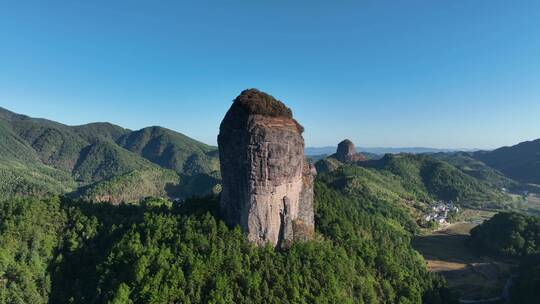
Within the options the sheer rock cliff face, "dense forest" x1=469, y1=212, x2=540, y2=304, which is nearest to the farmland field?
"dense forest" x1=469, y1=212, x2=540, y2=304

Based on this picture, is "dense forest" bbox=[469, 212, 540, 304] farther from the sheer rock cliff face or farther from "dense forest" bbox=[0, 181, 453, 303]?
the sheer rock cliff face

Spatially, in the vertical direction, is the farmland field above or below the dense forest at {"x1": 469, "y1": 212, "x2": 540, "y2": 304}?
below

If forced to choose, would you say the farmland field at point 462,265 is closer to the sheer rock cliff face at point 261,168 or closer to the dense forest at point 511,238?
the dense forest at point 511,238

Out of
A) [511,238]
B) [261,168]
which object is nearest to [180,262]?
[261,168]

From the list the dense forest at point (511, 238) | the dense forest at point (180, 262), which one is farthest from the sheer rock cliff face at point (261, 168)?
the dense forest at point (511, 238)

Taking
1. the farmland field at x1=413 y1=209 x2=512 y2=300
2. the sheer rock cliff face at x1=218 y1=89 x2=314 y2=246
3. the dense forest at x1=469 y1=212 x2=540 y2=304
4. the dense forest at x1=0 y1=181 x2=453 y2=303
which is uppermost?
the sheer rock cliff face at x1=218 y1=89 x2=314 y2=246

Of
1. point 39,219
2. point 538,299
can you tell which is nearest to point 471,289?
point 538,299

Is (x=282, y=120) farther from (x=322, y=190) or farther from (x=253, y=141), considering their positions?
(x=322, y=190)
